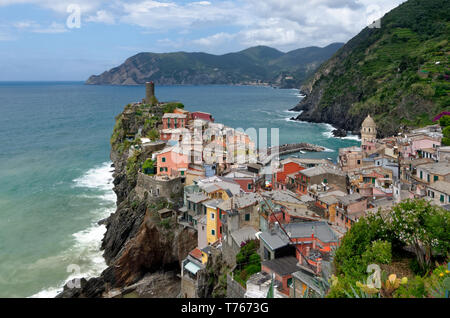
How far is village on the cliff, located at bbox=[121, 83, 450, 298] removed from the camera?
1543 cm

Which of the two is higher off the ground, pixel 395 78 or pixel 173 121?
pixel 395 78

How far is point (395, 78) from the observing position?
74812 mm

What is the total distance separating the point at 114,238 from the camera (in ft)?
88.7

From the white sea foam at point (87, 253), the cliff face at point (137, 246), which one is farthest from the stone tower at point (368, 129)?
the white sea foam at point (87, 253)

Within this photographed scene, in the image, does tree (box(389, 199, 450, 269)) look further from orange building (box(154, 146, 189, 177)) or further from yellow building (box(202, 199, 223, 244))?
orange building (box(154, 146, 189, 177))

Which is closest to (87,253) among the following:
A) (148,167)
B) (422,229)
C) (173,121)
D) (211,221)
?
(148,167)

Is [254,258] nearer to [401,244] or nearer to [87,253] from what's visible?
[401,244]

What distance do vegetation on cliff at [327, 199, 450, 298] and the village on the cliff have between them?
1.05 m

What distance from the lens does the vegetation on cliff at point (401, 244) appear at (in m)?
11.7

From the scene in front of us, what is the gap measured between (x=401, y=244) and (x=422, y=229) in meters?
1.44

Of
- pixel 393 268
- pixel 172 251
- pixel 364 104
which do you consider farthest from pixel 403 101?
pixel 393 268

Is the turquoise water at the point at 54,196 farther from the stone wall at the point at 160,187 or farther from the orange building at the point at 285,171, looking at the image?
the orange building at the point at 285,171

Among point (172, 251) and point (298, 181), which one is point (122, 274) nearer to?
point (172, 251)

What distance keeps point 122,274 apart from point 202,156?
11844mm
